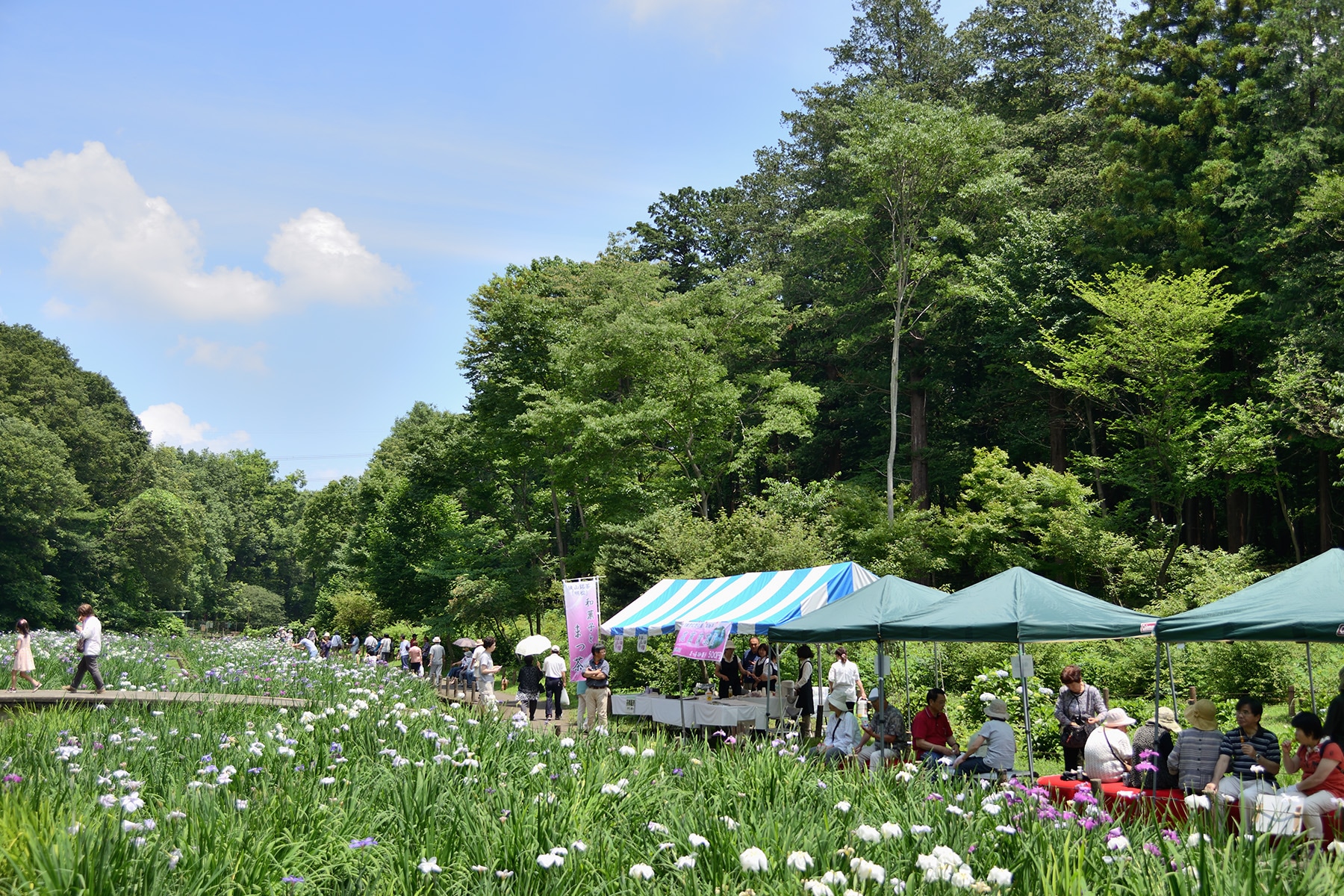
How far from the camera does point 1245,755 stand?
715 centimetres

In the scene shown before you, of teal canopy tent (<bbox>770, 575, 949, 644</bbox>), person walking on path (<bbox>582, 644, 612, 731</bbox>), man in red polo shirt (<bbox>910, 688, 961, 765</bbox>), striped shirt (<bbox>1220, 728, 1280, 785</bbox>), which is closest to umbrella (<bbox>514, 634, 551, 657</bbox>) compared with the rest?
person walking on path (<bbox>582, 644, 612, 731</bbox>)

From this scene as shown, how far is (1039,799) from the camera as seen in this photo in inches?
210

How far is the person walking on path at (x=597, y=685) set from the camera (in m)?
13.9

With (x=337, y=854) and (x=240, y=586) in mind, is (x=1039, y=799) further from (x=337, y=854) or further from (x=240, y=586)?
(x=240, y=586)

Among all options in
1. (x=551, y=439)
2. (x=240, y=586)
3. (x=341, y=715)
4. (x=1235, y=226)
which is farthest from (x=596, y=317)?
(x=240, y=586)

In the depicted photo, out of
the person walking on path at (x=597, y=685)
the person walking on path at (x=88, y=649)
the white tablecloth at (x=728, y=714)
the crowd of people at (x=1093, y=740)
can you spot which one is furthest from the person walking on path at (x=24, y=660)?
the white tablecloth at (x=728, y=714)

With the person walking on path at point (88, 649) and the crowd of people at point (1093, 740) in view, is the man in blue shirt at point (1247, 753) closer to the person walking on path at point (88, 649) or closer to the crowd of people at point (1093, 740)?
the crowd of people at point (1093, 740)

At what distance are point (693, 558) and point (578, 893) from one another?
74.6 feet

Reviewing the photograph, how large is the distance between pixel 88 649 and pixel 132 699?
108 inches

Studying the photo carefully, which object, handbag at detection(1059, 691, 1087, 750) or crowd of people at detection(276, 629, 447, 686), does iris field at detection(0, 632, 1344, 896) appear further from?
crowd of people at detection(276, 629, 447, 686)

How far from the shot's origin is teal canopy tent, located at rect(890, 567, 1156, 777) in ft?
29.8

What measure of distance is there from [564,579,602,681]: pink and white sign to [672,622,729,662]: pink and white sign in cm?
262

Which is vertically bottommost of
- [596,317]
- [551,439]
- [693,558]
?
[693,558]

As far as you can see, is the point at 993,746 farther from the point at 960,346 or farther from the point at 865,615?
the point at 960,346
